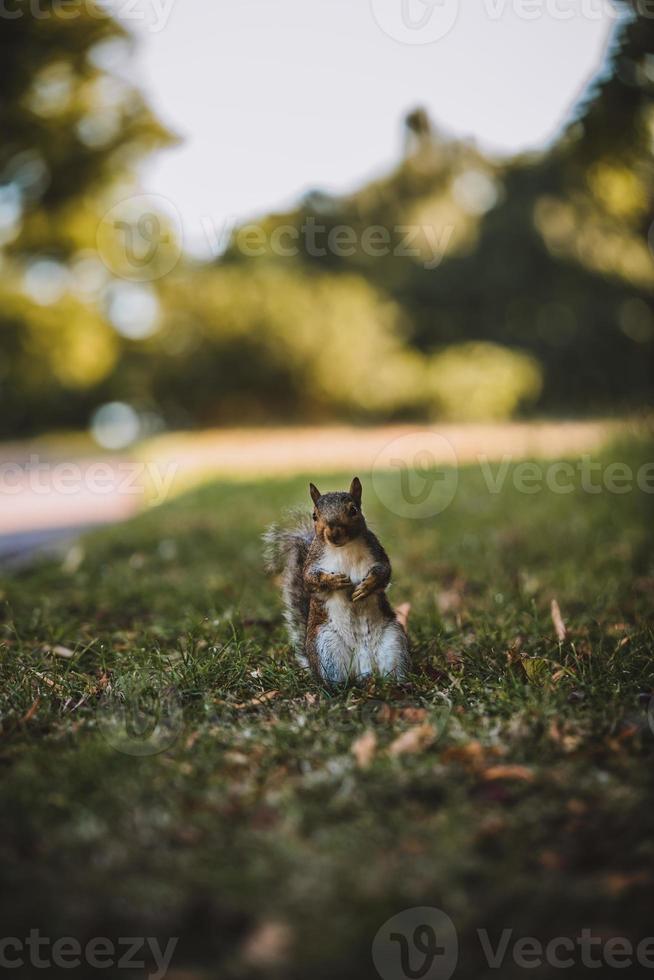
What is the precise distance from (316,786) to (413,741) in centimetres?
35

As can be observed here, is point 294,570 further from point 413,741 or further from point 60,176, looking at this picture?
point 60,176

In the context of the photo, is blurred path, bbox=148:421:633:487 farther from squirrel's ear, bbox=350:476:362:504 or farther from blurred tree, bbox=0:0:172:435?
squirrel's ear, bbox=350:476:362:504

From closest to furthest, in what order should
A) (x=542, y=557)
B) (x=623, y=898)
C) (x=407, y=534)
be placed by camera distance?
(x=623, y=898), (x=542, y=557), (x=407, y=534)

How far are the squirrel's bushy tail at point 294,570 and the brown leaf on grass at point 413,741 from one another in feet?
2.21

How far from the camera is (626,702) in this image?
2.46 meters

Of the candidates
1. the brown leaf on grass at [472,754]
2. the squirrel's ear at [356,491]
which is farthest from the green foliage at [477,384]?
the brown leaf on grass at [472,754]

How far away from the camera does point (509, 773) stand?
1.99 meters

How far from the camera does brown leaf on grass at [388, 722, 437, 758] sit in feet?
7.02

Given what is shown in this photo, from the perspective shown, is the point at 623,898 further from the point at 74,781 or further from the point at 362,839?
the point at 74,781

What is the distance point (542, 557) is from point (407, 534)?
51.5 inches

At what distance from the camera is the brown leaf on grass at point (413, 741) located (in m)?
2.14

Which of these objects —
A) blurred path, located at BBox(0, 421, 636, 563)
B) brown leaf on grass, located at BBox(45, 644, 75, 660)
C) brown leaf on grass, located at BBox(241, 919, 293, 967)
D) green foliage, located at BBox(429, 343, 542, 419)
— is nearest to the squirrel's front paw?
brown leaf on grass, located at BBox(241, 919, 293, 967)

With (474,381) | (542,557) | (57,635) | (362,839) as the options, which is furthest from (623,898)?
(474,381)

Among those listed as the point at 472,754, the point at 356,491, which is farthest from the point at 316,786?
the point at 356,491
